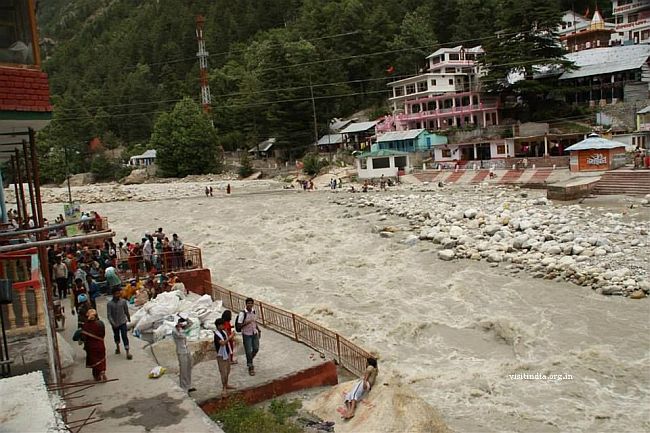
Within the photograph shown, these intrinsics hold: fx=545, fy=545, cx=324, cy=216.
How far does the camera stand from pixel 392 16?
3551 inches

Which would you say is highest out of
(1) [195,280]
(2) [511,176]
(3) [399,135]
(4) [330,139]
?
(4) [330,139]

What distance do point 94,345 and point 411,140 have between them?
175 feet

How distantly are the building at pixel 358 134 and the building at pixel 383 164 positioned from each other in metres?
14.1

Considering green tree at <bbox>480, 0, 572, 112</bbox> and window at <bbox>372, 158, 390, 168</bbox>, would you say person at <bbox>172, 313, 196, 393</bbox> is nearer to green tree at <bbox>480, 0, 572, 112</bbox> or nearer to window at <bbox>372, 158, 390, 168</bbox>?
window at <bbox>372, 158, 390, 168</bbox>

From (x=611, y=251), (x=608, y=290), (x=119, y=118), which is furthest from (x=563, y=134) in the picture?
(x=119, y=118)

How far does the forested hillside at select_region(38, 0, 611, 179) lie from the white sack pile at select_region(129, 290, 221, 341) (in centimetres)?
5348

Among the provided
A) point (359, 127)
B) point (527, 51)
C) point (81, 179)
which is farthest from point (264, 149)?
point (527, 51)

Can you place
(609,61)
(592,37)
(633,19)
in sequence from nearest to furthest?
1. (609,61)
2. (592,37)
3. (633,19)

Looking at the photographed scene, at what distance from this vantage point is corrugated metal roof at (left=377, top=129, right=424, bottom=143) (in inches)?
2327

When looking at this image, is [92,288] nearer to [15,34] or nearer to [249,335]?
[249,335]

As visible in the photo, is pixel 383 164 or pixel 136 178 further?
pixel 136 178

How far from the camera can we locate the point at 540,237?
22.2 metres

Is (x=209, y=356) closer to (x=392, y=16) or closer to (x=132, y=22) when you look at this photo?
(x=392, y=16)

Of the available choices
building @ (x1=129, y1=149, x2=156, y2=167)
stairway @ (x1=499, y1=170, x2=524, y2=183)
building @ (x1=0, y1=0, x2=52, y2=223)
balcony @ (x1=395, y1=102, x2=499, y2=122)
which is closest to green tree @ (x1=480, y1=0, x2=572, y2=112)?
balcony @ (x1=395, y1=102, x2=499, y2=122)
